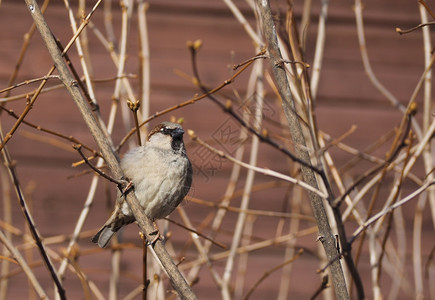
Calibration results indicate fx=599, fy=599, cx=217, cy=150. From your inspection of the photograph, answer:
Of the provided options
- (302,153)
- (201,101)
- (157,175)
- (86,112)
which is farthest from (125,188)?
(201,101)

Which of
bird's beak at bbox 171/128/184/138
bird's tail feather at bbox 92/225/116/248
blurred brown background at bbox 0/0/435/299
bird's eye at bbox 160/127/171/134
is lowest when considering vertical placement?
bird's tail feather at bbox 92/225/116/248

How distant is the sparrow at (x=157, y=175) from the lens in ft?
6.48

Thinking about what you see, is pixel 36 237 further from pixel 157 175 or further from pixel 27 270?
pixel 157 175

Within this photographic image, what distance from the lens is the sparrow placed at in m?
1.97

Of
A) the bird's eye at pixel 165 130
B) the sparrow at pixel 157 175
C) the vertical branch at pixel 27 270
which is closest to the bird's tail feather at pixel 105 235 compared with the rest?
the sparrow at pixel 157 175

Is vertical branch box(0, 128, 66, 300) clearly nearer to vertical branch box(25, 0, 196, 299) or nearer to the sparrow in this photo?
vertical branch box(25, 0, 196, 299)

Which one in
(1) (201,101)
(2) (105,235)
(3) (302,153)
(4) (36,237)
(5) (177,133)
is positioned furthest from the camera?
(1) (201,101)

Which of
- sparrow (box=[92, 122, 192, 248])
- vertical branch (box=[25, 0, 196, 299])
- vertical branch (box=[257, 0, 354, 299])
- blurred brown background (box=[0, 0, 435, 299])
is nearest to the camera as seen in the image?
vertical branch (box=[257, 0, 354, 299])

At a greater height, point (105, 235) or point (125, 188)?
point (105, 235)

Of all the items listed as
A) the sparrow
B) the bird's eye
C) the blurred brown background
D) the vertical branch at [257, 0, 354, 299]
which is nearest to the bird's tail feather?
the sparrow

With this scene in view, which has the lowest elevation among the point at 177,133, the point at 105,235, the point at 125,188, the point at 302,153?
the point at 302,153

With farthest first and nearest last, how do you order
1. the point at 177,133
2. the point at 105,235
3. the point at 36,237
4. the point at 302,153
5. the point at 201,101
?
the point at 201,101 < the point at 105,235 < the point at 177,133 < the point at 36,237 < the point at 302,153

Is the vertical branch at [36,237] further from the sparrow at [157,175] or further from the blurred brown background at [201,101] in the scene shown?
the blurred brown background at [201,101]

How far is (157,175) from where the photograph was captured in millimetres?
2004
